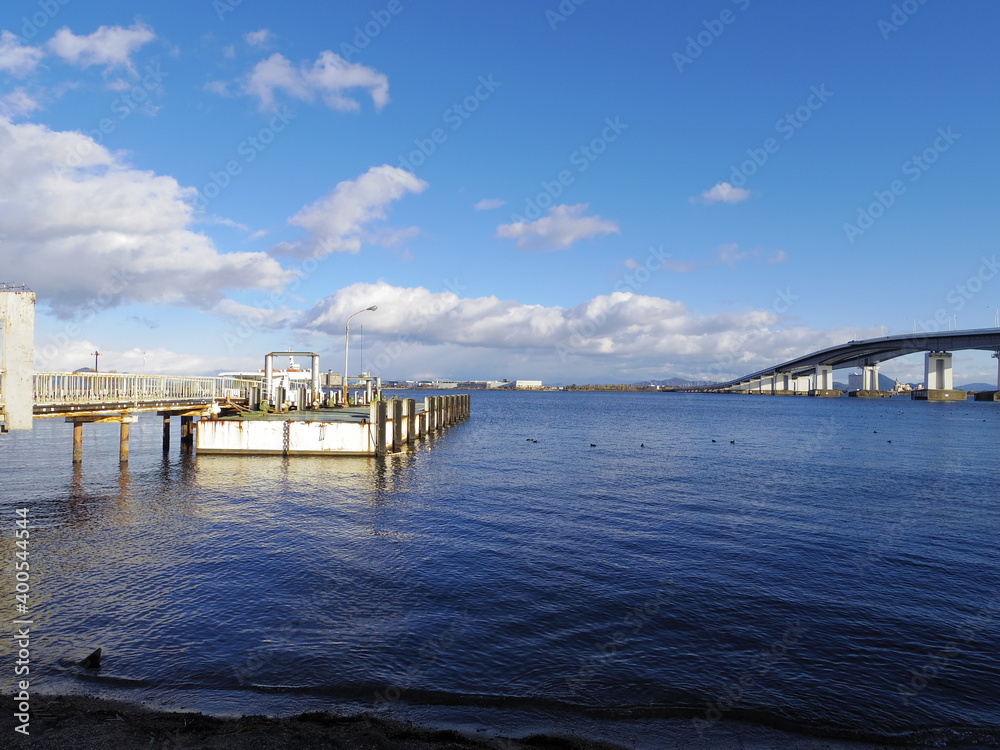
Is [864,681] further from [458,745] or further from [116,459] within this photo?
[116,459]

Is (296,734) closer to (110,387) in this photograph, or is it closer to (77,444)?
(110,387)

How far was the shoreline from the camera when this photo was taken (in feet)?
20.5

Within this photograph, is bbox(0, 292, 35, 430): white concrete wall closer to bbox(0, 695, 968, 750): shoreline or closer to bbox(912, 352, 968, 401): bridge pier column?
bbox(0, 695, 968, 750): shoreline

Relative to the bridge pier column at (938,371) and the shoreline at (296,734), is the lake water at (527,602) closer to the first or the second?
the shoreline at (296,734)

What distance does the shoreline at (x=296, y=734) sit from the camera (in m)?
6.24

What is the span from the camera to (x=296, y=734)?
6.46m

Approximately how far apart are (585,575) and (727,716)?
550 cm

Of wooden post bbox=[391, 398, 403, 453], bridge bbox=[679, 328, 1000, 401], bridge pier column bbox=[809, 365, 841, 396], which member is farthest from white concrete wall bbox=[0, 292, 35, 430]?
bridge pier column bbox=[809, 365, 841, 396]

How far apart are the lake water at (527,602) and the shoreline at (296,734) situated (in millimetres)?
234

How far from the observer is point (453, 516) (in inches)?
734

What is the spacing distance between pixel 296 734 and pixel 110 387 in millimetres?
25623

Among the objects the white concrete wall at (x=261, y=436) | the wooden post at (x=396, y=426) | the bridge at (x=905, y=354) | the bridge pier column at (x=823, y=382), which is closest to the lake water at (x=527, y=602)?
the white concrete wall at (x=261, y=436)

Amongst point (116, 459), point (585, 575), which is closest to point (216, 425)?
point (116, 459)

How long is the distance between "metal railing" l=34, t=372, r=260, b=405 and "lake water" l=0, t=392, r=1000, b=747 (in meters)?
3.49
